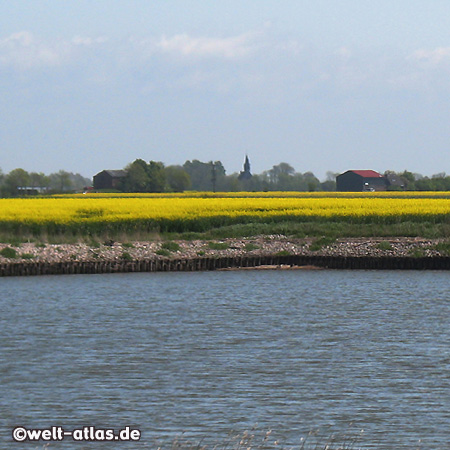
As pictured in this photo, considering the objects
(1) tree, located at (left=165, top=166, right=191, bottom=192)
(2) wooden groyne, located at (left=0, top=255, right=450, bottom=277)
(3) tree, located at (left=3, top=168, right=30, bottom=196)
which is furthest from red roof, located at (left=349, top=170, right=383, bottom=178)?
(2) wooden groyne, located at (left=0, top=255, right=450, bottom=277)

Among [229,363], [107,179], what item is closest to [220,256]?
[229,363]

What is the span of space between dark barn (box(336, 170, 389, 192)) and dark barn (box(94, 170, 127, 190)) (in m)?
44.5

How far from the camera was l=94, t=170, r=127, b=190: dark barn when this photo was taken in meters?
188

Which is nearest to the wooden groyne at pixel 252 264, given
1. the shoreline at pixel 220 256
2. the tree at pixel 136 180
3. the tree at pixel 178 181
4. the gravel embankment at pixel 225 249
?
the shoreline at pixel 220 256

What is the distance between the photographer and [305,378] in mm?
17375

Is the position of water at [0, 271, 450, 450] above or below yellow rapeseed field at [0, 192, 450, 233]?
below

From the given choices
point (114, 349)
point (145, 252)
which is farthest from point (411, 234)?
point (114, 349)

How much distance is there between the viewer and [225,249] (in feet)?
148

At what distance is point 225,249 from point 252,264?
1.85m

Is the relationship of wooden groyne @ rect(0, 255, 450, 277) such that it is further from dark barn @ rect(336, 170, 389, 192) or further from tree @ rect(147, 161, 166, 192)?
dark barn @ rect(336, 170, 389, 192)

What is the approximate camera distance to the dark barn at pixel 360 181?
184 m

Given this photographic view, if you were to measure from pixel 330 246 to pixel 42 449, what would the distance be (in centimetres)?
3378

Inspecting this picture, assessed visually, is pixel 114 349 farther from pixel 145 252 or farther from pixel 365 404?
pixel 145 252

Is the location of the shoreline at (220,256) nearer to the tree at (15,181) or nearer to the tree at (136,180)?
the tree at (136,180)
